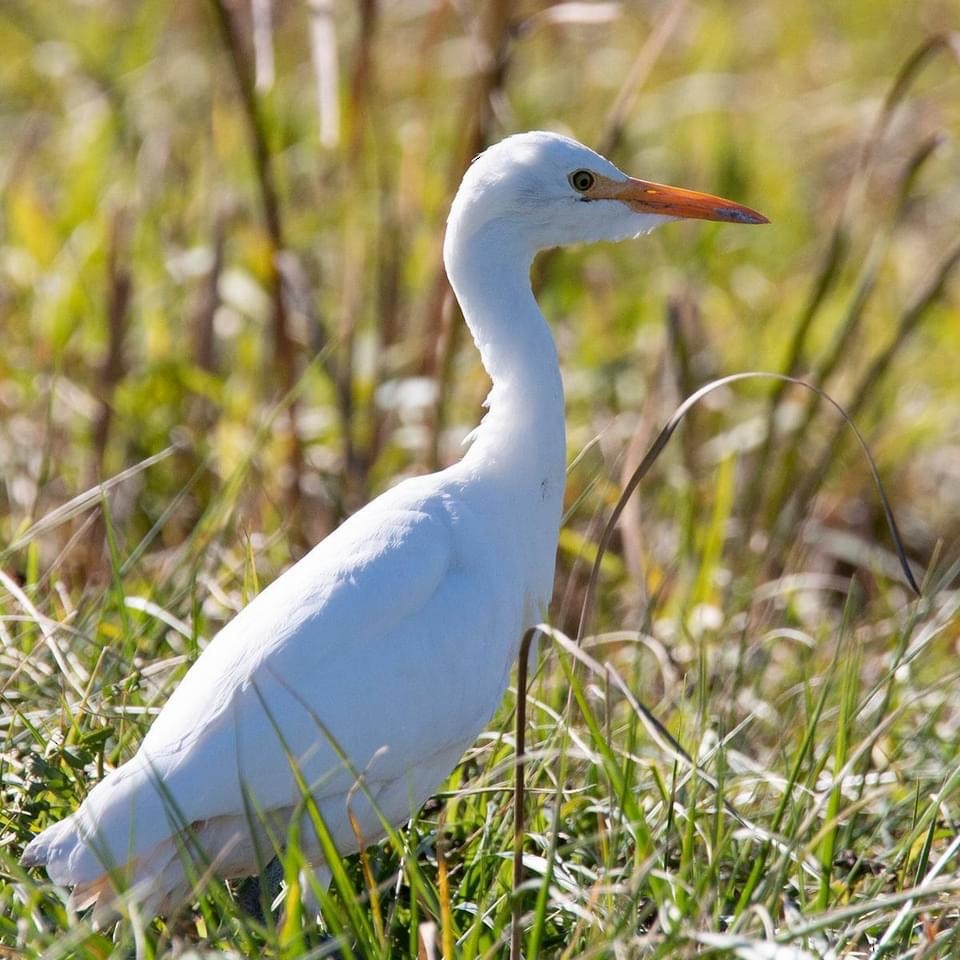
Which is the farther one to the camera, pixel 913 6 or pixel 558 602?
pixel 913 6

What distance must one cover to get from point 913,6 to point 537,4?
4.28 metres

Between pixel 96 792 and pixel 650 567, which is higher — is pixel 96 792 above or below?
above

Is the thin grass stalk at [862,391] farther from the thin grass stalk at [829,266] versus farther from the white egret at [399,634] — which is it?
the white egret at [399,634]

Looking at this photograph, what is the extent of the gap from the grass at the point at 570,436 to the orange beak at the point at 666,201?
1.77 ft

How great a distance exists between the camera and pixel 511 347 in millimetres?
2900

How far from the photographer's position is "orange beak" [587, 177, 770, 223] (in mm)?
2941

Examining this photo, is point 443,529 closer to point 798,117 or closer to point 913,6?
point 798,117

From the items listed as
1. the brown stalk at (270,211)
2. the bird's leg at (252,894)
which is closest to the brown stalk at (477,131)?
the brown stalk at (270,211)

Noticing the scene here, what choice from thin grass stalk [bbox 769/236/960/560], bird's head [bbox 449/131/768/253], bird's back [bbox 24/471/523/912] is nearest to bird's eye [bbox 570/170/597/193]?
bird's head [bbox 449/131/768/253]

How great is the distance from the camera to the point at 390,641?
2.62m

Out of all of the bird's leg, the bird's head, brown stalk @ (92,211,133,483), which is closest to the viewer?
the bird's leg

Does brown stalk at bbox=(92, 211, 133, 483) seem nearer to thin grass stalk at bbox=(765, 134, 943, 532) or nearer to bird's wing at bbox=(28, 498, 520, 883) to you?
bird's wing at bbox=(28, 498, 520, 883)

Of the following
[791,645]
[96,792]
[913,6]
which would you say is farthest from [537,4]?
[913,6]

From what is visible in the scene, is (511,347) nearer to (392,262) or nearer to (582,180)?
(582,180)
